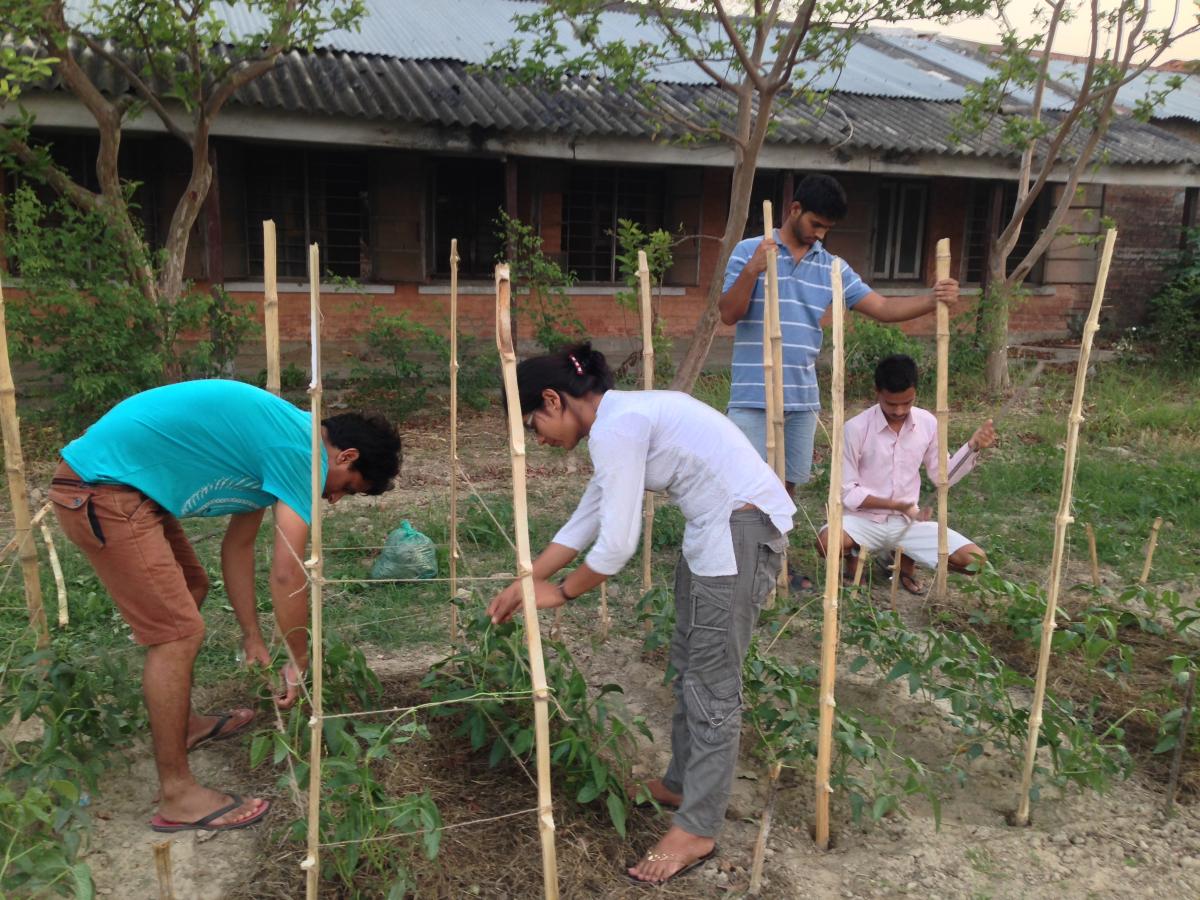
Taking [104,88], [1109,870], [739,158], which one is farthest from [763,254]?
[104,88]

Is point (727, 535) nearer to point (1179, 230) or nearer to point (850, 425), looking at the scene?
point (850, 425)

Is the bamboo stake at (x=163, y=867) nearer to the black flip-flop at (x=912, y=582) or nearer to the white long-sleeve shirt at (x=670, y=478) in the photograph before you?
the white long-sleeve shirt at (x=670, y=478)

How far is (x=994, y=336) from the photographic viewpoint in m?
8.65

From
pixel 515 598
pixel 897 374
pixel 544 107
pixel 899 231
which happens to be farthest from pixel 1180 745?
pixel 899 231

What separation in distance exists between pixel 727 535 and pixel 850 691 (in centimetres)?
126

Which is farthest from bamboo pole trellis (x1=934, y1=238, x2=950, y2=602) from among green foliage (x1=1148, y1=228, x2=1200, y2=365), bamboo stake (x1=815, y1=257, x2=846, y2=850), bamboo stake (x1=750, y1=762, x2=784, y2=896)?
green foliage (x1=1148, y1=228, x2=1200, y2=365)

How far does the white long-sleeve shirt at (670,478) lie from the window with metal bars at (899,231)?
9.30 meters

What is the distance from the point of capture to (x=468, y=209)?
30.1ft

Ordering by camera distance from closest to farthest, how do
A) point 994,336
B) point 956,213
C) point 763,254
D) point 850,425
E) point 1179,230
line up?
point 763,254
point 850,425
point 994,336
point 956,213
point 1179,230

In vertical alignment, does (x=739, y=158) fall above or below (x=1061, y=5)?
below

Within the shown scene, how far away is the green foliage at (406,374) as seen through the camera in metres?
7.44

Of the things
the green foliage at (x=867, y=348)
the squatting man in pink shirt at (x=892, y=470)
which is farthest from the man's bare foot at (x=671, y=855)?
the green foliage at (x=867, y=348)

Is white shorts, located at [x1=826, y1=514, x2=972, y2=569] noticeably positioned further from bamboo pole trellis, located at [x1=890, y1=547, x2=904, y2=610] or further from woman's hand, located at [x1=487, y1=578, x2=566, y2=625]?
woman's hand, located at [x1=487, y1=578, x2=566, y2=625]

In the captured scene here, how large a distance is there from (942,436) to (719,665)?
5.00 feet
